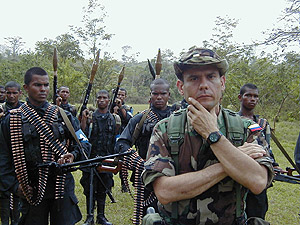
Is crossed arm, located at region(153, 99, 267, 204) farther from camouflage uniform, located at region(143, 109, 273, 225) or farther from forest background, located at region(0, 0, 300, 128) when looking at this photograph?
forest background, located at region(0, 0, 300, 128)

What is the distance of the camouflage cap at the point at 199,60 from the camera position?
5.94 feet

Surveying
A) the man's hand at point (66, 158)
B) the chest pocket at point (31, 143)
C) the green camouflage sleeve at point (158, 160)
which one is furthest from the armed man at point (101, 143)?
the green camouflage sleeve at point (158, 160)

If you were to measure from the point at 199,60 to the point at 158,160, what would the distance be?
667 mm

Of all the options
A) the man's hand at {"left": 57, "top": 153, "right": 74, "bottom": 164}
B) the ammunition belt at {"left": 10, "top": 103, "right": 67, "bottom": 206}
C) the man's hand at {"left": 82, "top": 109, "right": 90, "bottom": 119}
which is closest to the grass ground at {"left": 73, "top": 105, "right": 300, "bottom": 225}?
the man's hand at {"left": 82, "top": 109, "right": 90, "bottom": 119}

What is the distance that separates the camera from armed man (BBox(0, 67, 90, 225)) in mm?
3488

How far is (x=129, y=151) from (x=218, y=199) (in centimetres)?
255

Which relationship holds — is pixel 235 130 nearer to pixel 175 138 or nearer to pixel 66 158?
pixel 175 138

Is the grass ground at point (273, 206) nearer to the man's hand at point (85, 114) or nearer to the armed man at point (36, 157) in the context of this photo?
the man's hand at point (85, 114)

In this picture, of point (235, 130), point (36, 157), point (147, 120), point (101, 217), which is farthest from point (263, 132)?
point (101, 217)

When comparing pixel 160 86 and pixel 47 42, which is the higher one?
pixel 47 42

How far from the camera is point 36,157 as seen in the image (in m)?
3.59

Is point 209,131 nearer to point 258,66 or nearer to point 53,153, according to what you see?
point 53,153

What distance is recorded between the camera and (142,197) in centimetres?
449

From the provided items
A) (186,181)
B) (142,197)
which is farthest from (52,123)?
(186,181)
